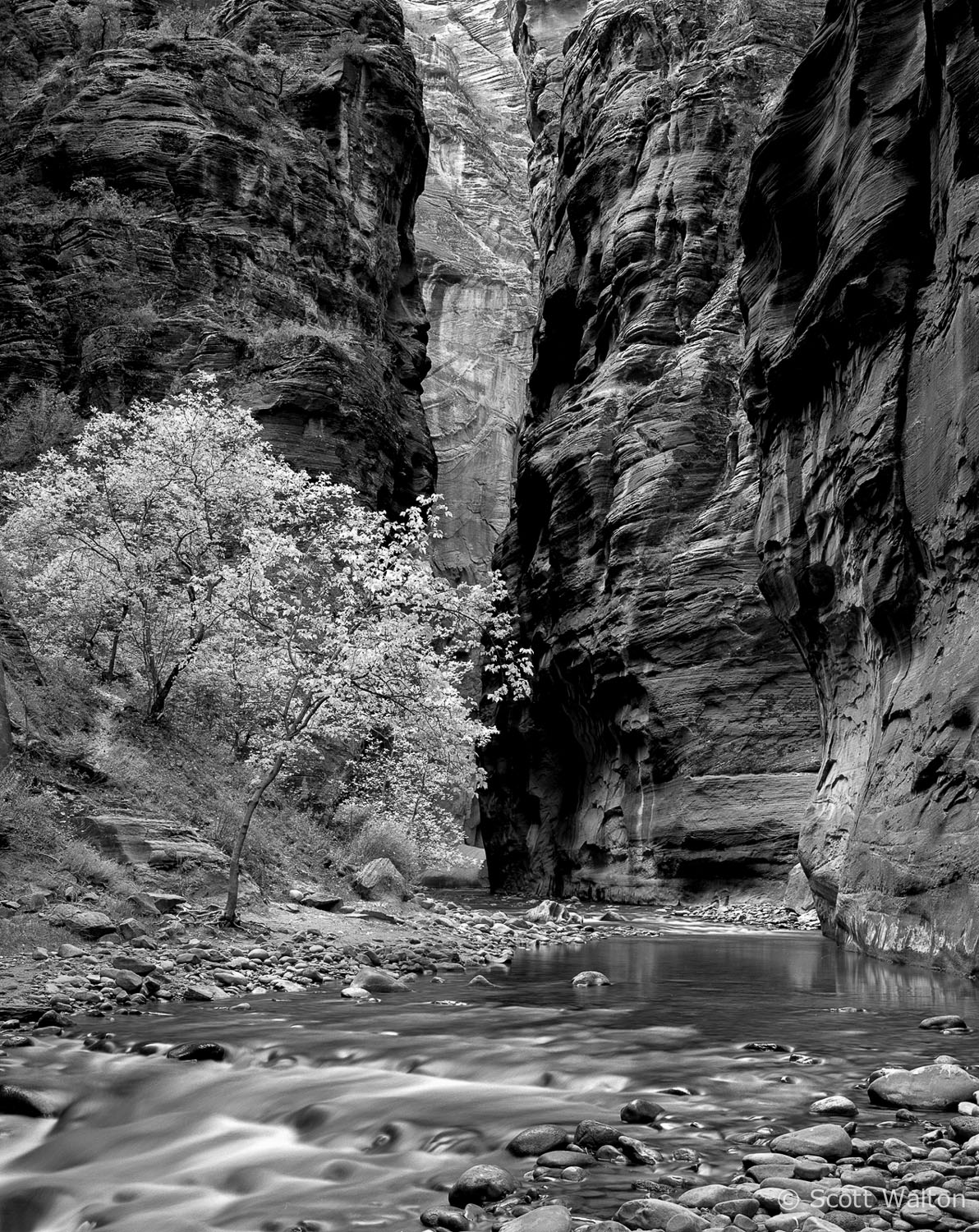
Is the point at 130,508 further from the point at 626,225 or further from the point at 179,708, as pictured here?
the point at 626,225

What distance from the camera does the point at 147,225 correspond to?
48094 mm

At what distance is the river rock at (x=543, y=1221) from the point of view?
4543 millimetres

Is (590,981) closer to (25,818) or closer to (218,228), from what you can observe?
(25,818)

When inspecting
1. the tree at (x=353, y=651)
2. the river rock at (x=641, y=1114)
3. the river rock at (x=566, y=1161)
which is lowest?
the river rock at (x=566, y=1161)

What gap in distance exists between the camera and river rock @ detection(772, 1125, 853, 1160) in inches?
214

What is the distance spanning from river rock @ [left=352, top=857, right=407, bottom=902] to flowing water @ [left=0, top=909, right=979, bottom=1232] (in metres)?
10.8

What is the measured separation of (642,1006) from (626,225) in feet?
152

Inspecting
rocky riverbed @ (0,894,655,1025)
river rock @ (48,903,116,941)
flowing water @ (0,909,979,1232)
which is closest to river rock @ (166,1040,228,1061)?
flowing water @ (0,909,979,1232)

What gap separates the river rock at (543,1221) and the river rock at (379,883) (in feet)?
58.8

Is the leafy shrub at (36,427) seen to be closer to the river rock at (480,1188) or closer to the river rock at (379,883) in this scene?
the river rock at (379,883)

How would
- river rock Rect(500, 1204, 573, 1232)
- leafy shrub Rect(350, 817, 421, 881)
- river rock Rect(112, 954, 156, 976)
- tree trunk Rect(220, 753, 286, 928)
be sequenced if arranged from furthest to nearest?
leafy shrub Rect(350, 817, 421, 881) < tree trunk Rect(220, 753, 286, 928) < river rock Rect(112, 954, 156, 976) < river rock Rect(500, 1204, 573, 1232)

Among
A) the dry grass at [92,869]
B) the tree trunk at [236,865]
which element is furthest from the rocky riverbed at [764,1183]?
the dry grass at [92,869]

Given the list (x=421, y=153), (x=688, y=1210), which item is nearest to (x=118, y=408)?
(x=421, y=153)

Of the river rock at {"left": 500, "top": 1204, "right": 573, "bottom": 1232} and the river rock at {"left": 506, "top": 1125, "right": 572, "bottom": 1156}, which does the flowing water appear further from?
the river rock at {"left": 500, "top": 1204, "right": 573, "bottom": 1232}
